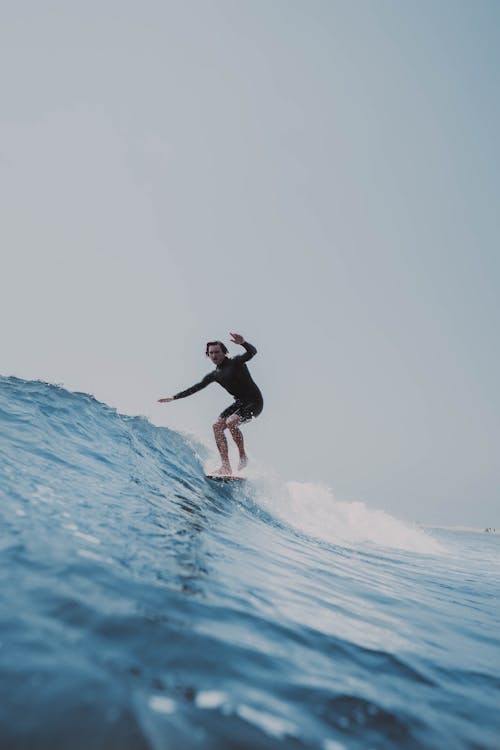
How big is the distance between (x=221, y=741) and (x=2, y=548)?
2186 millimetres

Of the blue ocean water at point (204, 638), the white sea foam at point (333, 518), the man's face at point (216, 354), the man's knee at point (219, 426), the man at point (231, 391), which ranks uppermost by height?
the man's face at point (216, 354)

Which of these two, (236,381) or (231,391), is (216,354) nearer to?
(236,381)

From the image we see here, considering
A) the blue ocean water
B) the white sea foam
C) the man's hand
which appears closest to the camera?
the blue ocean water

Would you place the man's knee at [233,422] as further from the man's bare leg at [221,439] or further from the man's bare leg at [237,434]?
the man's bare leg at [221,439]

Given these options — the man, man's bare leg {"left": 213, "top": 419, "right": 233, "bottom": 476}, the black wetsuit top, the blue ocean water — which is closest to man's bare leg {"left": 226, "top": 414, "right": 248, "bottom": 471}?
the man

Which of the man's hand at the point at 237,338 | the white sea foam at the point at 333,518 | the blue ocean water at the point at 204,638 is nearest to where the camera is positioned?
the blue ocean water at the point at 204,638

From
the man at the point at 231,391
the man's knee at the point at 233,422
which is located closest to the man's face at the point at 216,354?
the man at the point at 231,391

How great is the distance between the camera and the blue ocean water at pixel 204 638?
4.88ft

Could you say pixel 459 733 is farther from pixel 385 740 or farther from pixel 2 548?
pixel 2 548

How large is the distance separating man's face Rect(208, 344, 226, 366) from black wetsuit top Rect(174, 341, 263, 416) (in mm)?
94

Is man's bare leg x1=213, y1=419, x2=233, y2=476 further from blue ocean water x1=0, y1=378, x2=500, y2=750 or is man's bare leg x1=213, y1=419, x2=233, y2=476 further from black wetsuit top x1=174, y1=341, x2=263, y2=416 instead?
blue ocean water x1=0, y1=378, x2=500, y2=750

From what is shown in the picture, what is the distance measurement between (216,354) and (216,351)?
63mm

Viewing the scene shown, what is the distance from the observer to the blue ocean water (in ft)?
4.88

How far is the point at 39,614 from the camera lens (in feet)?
6.79
